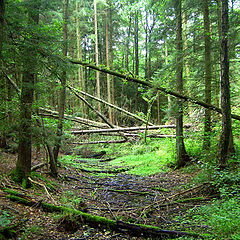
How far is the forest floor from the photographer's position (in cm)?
399

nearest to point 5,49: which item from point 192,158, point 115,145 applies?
point 192,158

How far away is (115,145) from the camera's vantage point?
1666 centimetres

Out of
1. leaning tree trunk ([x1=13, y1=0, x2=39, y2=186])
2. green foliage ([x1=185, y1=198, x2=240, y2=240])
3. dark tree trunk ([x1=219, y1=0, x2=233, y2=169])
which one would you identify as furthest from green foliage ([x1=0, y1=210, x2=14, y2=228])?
dark tree trunk ([x1=219, y1=0, x2=233, y2=169])

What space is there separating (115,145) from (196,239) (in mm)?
13418

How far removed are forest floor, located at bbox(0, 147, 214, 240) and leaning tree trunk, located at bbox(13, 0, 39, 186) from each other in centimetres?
45

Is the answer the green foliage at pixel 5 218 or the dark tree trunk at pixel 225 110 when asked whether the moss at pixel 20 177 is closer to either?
the green foliage at pixel 5 218

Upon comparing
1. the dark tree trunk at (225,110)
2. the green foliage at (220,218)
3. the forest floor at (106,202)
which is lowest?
the forest floor at (106,202)

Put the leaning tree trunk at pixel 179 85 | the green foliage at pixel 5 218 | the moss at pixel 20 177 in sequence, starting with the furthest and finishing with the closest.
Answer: the leaning tree trunk at pixel 179 85, the moss at pixel 20 177, the green foliage at pixel 5 218

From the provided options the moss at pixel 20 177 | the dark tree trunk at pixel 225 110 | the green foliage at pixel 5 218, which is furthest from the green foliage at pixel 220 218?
the moss at pixel 20 177

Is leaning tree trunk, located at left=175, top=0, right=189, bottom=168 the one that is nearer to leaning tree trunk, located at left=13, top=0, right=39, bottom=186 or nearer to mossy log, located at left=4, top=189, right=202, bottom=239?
mossy log, located at left=4, top=189, right=202, bottom=239

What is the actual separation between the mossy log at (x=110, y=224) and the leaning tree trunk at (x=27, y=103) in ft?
3.38

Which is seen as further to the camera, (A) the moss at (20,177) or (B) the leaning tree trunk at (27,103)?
(A) the moss at (20,177)

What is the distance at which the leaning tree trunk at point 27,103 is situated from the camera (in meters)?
4.78

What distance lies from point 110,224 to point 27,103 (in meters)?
3.66
